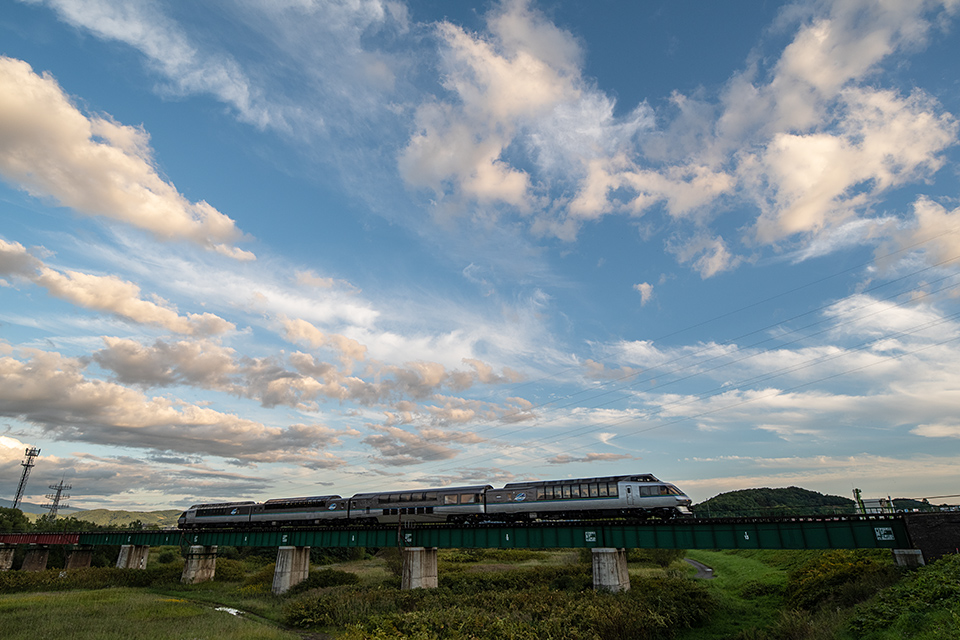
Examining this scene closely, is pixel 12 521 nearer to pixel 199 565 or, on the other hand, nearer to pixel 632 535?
pixel 199 565

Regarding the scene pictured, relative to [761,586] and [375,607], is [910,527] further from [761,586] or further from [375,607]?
[375,607]

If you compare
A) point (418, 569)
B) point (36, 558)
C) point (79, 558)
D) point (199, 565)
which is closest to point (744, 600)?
point (418, 569)

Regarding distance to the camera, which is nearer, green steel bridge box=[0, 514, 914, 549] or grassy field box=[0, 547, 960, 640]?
grassy field box=[0, 547, 960, 640]

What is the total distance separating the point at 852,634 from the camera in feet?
73.7

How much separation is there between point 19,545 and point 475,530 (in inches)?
3244

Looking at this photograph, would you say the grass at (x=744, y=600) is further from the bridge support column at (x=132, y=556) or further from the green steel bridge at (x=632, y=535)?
the bridge support column at (x=132, y=556)

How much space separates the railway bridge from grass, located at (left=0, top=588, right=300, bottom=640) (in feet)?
52.5

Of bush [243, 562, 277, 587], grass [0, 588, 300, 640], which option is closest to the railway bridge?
bush [243, 562, 277, 587]

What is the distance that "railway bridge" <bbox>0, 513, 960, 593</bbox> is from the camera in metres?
33.4

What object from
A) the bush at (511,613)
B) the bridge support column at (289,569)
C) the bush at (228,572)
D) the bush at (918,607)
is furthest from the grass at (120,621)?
the bush at (918,607)

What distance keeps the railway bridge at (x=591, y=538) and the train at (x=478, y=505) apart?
110 centimetres

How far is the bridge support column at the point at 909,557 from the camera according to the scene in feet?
107

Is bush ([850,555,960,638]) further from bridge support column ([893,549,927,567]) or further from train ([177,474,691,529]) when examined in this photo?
train ([177,474,691,529])

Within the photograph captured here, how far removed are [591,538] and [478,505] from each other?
35.9 feet
